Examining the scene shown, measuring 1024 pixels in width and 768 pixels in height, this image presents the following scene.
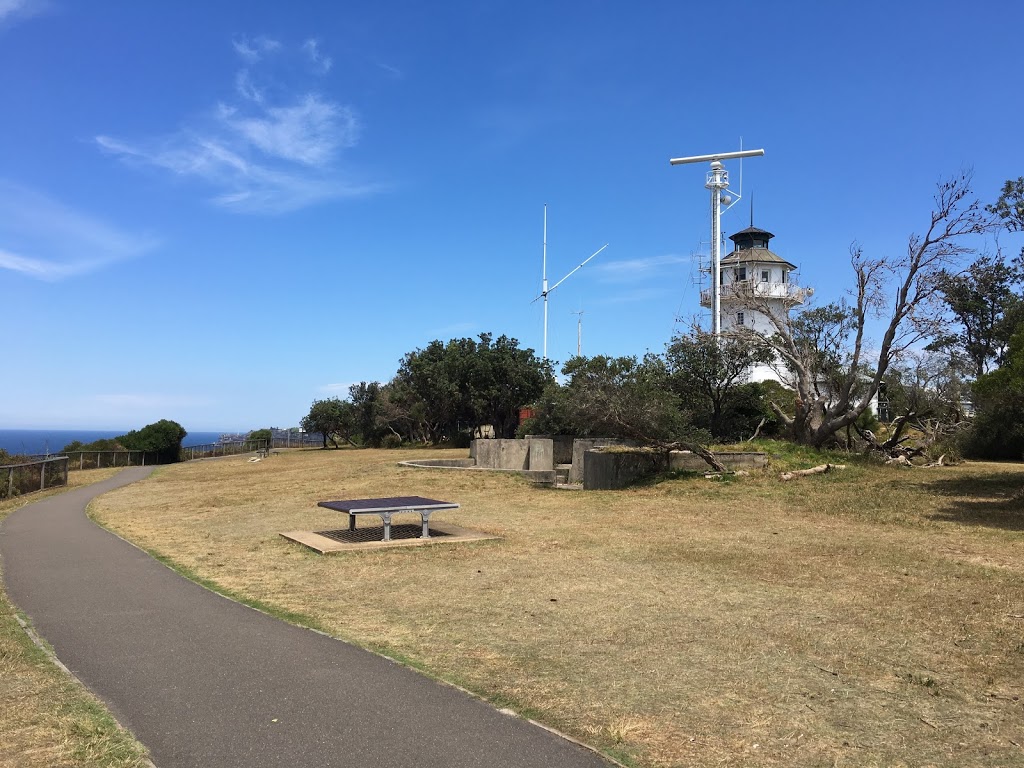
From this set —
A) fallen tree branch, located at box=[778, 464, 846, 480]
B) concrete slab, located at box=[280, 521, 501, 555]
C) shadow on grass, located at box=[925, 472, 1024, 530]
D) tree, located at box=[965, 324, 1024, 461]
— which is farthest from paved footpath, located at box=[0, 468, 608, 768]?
tree, located at box=[965, 324, 1024, 461]

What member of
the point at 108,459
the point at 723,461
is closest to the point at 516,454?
the point at 723,461

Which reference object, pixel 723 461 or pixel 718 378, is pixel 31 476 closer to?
pixel 723 461

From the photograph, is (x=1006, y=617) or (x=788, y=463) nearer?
(x=1006, y=617)

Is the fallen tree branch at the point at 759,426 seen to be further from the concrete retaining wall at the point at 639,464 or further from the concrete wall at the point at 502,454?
the concrete wall at the point at 502,454

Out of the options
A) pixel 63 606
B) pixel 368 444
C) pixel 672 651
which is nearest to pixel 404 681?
pixel 672 651

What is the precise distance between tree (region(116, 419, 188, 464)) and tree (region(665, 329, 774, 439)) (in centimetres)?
2868

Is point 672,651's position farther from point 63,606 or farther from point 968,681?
point 63,606

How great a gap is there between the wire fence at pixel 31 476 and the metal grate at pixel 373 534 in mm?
10694

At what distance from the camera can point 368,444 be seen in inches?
2308

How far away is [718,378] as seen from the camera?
24234mm

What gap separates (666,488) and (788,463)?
3.30m

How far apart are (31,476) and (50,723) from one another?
65.5 feet

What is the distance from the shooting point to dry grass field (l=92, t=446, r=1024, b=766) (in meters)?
4.30

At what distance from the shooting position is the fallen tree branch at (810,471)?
18.3 meters
